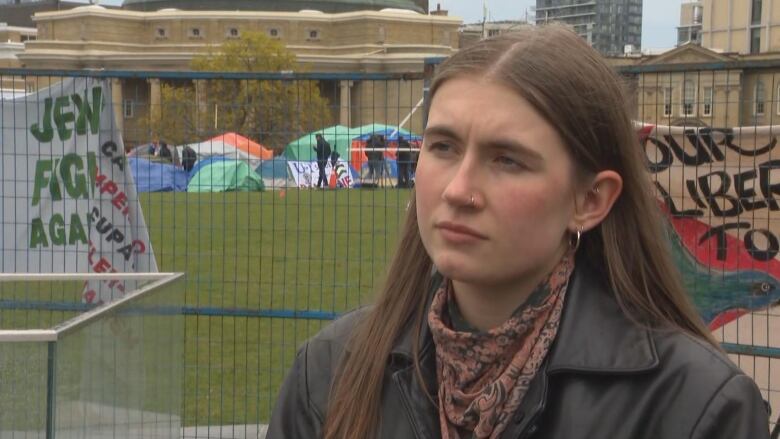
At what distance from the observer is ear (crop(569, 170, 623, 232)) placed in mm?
2053

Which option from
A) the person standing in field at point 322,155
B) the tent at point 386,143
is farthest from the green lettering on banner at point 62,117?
the tent at point 386,143

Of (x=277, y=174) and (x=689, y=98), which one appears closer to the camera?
(x=689, y=98)

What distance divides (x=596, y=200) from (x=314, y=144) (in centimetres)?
475

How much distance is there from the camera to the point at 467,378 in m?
1.99

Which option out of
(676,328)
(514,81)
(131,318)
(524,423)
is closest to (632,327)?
(676,328)

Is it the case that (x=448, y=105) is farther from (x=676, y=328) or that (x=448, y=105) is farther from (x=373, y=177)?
(x=373, y=177)

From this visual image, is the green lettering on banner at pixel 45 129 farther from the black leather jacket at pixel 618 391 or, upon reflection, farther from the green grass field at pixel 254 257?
the black leather jacket at pixel 618 391

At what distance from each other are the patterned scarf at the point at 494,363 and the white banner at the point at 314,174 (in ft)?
15.4

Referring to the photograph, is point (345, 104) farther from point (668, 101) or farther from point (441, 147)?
point (441, 147)

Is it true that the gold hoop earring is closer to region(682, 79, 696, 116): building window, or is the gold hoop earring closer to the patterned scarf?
the patterned scarf

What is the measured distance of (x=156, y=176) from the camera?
7.55 meters

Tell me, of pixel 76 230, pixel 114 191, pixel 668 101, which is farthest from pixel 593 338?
pixel 76 230

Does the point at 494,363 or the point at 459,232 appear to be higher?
the point at 459,232

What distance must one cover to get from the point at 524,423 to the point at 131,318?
10.2ft
